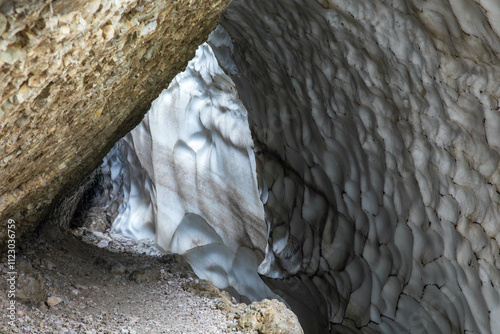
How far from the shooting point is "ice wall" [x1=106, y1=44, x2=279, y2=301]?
4.84m

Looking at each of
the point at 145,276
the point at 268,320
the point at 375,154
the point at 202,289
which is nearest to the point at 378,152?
the point at 375,154

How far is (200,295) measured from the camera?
3.29 m

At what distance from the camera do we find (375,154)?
336cm

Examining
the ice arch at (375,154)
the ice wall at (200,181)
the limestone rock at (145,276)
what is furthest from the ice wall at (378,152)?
the limestone rock at (145,276)

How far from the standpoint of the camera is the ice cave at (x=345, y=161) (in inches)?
101

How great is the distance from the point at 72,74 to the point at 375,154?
2189 mm

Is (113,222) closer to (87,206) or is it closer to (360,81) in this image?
(87,206)

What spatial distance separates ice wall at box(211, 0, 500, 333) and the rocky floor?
0.95 m

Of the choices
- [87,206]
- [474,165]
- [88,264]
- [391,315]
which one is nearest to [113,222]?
[87,206]

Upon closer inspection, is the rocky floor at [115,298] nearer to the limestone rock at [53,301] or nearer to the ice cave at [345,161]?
A: the limestone rock at [53,301]

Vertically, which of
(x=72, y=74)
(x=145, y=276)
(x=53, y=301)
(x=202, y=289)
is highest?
(x=72, y=74)

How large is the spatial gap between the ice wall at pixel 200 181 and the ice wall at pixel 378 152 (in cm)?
38

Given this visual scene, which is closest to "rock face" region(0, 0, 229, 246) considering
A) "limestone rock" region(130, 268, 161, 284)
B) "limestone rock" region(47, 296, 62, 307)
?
Result: "limestone rock" region(47, 296, 62, 307)

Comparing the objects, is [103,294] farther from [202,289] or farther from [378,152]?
[378,152]
